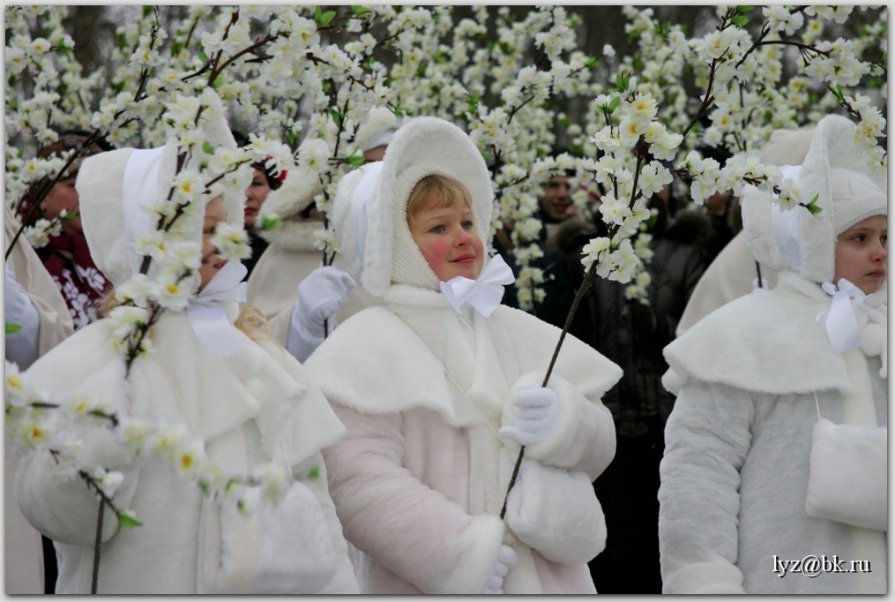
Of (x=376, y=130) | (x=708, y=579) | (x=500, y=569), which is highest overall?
(x=376, y=130)

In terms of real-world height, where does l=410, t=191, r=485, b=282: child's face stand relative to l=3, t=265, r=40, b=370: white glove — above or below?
above

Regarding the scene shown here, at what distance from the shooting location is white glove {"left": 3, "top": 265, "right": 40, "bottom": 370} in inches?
170

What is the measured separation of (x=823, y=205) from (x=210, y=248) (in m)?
1.71

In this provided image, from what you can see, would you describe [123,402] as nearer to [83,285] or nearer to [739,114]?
[83,285]

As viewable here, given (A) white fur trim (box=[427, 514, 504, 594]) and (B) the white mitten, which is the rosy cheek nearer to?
(B) the white mitten

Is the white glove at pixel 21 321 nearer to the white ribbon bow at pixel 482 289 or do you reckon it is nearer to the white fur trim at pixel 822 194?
the white ribbon bow at pixel 482 289

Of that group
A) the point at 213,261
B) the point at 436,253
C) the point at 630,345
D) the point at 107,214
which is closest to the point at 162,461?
the point at 213,261

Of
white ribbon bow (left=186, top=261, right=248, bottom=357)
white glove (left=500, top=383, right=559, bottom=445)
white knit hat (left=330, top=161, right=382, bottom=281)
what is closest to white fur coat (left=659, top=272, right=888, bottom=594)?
white glove (left=500, top=383, right=559, bottom=445)

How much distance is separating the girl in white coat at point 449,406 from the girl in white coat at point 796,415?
27 cm

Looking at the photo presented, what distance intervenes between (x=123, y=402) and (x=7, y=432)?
54cm

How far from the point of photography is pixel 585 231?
716 cm

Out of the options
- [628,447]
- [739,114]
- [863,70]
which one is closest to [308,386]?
[863,70]

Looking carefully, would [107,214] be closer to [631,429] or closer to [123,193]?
[123,193]

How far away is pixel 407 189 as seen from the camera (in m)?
3.96
